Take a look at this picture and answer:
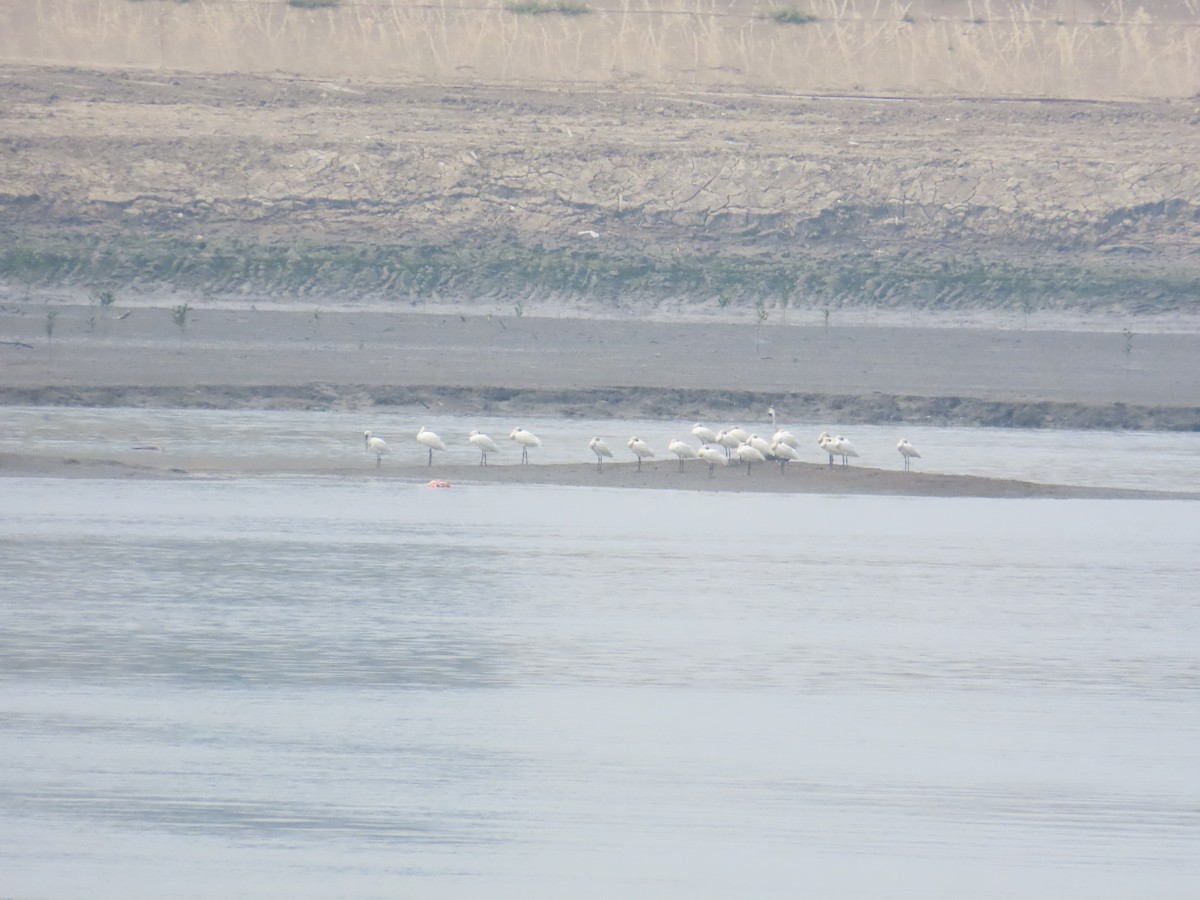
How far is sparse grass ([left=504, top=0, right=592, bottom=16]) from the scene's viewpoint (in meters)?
58.2

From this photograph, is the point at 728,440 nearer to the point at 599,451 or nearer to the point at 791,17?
the point at 599,451

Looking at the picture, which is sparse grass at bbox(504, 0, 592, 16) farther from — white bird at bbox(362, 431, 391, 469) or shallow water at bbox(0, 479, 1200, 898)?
shallow water at bbox(0, 479, 1200, 898)

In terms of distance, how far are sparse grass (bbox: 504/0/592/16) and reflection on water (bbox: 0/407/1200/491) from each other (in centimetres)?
3411

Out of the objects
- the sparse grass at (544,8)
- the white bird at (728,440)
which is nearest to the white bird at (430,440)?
the white bird at (728,440)

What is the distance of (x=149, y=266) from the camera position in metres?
35.5

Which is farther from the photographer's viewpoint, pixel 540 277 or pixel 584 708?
pixel 540 277

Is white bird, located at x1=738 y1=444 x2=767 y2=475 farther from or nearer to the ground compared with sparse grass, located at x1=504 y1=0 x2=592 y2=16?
nearer to the ground

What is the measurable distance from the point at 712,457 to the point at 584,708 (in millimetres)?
10915

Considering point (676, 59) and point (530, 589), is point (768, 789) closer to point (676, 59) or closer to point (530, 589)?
point (530, 589)

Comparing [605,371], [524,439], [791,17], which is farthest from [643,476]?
[791,17]

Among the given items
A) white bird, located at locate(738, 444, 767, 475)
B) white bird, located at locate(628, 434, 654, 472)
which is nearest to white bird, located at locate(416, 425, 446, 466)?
white bird, located at locate(628, 434, 654, 472)

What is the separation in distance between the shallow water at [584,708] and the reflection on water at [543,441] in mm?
4138

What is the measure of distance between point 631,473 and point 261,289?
15.8 m

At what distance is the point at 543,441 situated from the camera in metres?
23.8
